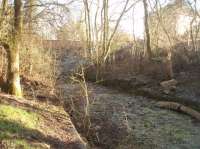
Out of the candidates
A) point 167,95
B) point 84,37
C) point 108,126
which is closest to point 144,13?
point 84,37

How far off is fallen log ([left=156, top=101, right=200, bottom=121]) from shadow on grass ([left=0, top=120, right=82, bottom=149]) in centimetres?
828

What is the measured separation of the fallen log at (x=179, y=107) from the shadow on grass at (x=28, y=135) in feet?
27.2

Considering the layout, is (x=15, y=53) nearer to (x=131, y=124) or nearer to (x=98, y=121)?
(x=98, y=121)

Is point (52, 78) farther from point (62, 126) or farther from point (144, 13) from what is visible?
point (144, 13)

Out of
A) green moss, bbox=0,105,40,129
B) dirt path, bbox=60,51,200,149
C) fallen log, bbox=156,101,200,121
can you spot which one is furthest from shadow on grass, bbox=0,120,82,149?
fallen log, bbox=156,101,200,121

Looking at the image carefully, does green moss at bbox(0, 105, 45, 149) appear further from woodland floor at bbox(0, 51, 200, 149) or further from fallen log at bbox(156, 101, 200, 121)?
fallen log at bbox(156, 101, 200, 121)

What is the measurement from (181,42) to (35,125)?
1811cm

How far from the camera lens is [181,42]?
2962cm

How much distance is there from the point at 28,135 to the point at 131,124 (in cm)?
701

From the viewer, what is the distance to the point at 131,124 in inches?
727

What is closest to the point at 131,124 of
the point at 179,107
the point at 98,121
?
the point at 98,121

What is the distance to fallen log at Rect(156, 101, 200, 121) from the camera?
2009 cm

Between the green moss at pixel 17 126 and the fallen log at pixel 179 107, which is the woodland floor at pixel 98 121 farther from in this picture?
the fallen log at pixel 179 107

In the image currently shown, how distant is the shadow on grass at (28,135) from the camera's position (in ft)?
39.0
